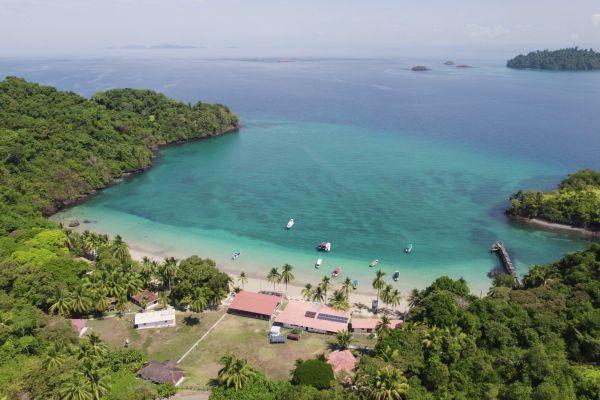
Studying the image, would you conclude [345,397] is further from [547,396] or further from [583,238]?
[583,238]

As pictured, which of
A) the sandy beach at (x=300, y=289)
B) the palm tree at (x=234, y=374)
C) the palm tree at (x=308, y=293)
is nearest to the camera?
the palm tree at (x=234, y=374)

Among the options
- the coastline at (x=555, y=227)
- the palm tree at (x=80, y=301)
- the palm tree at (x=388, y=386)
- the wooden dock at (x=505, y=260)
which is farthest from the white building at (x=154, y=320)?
the coastline at (x=555, y=227)

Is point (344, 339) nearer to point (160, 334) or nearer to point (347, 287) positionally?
point (347, 287)

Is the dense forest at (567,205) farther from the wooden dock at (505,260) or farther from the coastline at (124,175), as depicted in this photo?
the coastline at (124,175)

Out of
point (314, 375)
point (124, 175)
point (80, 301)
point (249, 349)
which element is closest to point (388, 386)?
point (314, 375)

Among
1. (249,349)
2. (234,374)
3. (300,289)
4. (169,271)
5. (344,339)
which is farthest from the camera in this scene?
(300,289)

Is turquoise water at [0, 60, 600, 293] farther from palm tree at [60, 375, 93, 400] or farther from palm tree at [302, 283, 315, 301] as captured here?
palm tree at [60, 375, 93, 400]
